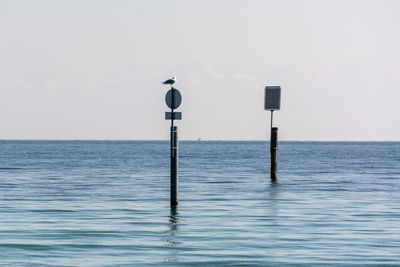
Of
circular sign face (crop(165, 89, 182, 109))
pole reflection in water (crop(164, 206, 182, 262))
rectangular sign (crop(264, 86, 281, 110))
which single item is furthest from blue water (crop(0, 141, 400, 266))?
rectangular sign (crop(264, 86, 281, 110))

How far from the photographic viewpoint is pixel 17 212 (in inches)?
828

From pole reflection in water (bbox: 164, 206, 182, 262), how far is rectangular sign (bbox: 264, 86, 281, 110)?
14.8 metres

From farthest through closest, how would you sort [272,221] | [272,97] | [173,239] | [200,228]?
1. [272,97]
2. [272,221]
3. [200,228]
4. [173,239]

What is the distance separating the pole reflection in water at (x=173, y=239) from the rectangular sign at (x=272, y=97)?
48.4 ft

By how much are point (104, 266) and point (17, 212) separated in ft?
30.8

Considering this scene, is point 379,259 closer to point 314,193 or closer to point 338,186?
point 314,193

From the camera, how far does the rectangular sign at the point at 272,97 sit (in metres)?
34.9

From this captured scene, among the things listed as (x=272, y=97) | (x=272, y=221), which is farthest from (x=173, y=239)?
(x=272, y=97)

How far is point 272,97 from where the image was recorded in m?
35.0

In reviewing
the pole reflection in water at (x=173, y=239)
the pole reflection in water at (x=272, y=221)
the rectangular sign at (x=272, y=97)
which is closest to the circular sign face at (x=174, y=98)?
the pole reflection in water at (x=173, y=239)

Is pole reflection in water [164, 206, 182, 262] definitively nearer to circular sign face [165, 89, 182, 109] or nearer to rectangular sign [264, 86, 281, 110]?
circular sign face [165, 89, 182, 109]

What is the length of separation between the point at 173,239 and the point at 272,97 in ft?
66.3

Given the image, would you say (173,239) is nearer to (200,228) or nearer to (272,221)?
(200,228)

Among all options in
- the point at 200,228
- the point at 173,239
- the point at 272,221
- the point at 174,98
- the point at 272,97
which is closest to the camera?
the point at 173,239
